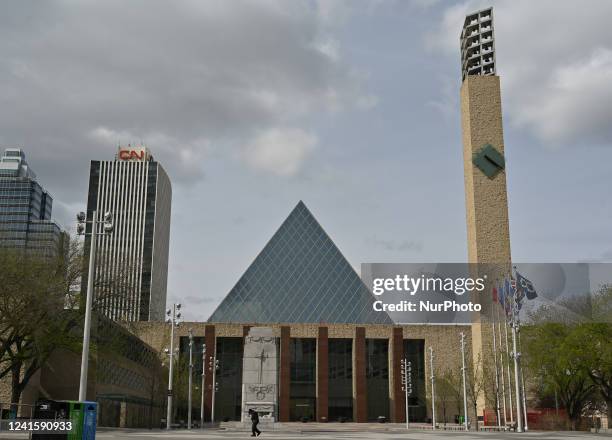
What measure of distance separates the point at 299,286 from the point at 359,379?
1479 centimetres

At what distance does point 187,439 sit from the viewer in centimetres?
2758

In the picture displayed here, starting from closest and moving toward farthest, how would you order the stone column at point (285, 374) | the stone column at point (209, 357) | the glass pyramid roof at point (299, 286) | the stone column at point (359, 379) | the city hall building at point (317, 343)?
the stone column at point (285, 374)
the stone column at point (359, 379)
the stone column at point (209, 357)
the city hall building at point (317, 343)
the glass pyramid roof at point (299, 286)

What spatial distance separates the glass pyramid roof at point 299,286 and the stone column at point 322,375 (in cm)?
590

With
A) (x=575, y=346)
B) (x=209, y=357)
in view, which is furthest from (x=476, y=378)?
(x=209, y=357)

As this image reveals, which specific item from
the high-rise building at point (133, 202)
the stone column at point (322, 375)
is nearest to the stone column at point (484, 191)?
the stone column at point (322, 375)

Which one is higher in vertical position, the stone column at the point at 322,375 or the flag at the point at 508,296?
the flag at the point at 508,296

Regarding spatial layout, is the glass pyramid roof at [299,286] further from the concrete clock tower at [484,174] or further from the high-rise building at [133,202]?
the high-rise building at [133,202]

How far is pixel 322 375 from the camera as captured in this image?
246 ft

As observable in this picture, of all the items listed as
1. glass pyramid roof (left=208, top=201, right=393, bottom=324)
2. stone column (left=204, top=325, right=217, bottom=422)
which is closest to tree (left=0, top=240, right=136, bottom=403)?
stone column (left=204, top=325, right=217, bottom=422)

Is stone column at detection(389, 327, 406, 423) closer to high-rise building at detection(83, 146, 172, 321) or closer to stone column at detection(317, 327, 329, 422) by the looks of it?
stone column at detection(317, 327, 329, 422)

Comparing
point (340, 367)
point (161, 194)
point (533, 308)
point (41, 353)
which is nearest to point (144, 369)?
point (340, 367)

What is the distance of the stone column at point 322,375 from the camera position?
73562 millimetres

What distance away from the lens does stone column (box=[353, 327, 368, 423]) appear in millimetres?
73994

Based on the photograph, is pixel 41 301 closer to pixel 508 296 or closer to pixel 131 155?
pixel 508 296
